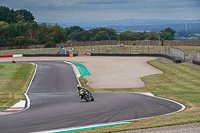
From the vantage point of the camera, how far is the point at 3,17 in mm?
178750

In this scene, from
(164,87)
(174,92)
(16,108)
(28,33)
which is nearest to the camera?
(16,108)

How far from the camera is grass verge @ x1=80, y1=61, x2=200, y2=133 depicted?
11.3 meters

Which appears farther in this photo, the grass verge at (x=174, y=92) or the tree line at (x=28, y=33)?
the tree line at (x=28, y=33)

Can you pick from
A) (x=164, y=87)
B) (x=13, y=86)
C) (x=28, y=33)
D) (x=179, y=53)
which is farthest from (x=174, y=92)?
(x=28, y=33)

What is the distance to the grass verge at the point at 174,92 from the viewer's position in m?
11.3

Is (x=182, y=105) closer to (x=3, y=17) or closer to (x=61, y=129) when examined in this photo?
(x=61, y=129)

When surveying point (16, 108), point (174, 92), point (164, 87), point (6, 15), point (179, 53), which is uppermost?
point (6, 15)

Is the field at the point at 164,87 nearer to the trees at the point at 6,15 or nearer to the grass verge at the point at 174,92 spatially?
the grass verge at the point at 174,92

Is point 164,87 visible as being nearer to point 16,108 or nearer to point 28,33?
point 16,108

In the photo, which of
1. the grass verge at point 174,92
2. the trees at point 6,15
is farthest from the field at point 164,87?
the trees at point 6,15

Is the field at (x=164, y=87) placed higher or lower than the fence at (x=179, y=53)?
lower

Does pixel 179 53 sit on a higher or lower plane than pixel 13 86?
higher

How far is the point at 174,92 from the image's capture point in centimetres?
2556

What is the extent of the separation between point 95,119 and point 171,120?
11.1ft
